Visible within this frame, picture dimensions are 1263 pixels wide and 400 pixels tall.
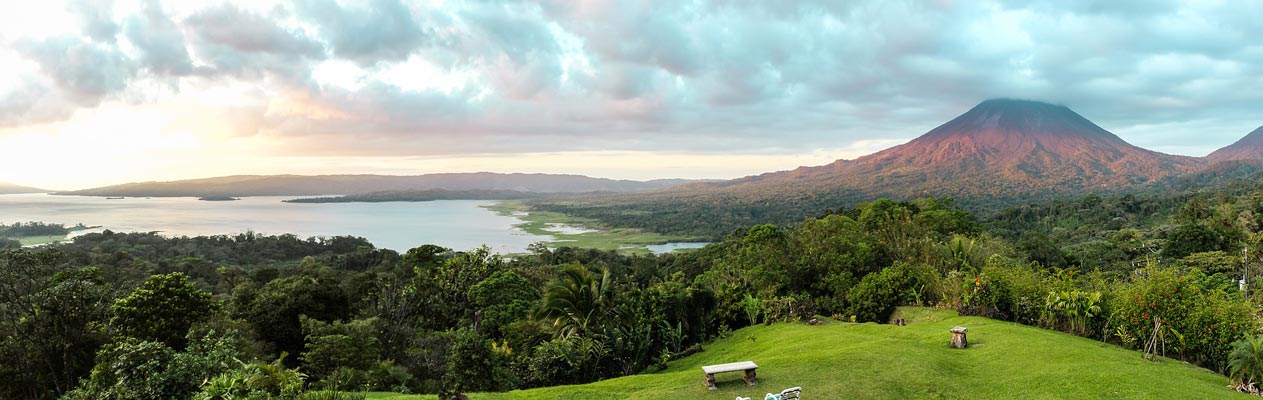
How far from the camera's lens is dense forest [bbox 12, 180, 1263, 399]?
8242 millimetres

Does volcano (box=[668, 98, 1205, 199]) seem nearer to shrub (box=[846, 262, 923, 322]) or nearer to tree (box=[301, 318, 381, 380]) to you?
shrub (box=[846, 262, 923, 322])

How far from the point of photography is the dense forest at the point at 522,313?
8.24m

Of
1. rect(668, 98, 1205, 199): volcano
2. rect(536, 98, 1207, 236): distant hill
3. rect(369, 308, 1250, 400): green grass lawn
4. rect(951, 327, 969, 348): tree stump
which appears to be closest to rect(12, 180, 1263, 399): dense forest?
rect(369, 308, 1250, 400): green grass lawn

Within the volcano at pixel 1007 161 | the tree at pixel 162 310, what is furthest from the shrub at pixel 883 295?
the volcano at pixel 1007 161

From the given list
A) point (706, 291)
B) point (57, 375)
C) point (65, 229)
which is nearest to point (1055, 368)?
point (706, 291)

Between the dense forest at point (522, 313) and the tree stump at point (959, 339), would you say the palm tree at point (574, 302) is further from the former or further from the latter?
the tree stump at point (959, 339)

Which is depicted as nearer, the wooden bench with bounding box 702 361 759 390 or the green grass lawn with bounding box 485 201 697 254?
the wooden bench with bounding box 702 361 759 390

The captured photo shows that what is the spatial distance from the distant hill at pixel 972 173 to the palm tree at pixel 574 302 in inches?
3091

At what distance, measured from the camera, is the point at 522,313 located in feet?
61.3

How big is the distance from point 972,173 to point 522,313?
145 m

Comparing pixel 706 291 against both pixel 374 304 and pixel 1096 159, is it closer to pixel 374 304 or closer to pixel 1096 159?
pixel 374 304

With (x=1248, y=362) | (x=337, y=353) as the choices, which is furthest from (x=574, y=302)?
(x=1248, y=362)

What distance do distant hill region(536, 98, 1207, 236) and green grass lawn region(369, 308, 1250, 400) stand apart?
8058 centimetres

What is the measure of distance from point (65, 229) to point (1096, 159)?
211228 millimetres
